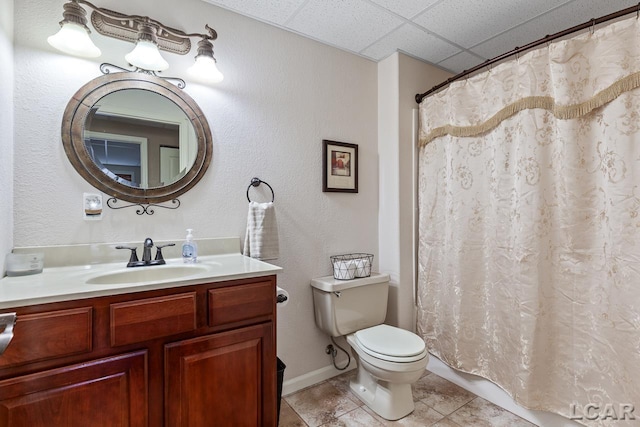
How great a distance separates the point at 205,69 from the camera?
1.58m

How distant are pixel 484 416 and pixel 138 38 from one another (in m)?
2.65

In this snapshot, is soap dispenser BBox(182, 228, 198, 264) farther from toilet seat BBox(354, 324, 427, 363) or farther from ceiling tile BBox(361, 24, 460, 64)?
ceiling tile BBox(361, 24, 460, 64)

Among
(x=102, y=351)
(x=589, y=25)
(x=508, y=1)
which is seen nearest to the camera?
(x=102, y=351)

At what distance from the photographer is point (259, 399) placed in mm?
1322

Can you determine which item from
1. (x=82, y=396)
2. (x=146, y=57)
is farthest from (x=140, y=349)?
(x=146, y=57)

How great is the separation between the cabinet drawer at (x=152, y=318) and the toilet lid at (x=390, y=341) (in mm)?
991

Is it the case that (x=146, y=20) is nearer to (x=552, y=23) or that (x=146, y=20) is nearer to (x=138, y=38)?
(x=138, y=38)

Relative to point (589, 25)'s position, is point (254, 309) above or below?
below

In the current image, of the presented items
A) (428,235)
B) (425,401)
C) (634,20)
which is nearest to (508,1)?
(634,20)

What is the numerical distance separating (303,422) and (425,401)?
753 mm

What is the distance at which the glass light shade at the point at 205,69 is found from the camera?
157cm

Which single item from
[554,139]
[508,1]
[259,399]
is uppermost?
[508,1]

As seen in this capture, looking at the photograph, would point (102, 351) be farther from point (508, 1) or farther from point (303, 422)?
point (508, 1)

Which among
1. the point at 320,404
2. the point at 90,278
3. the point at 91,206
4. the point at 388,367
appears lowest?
the point at 320,404
